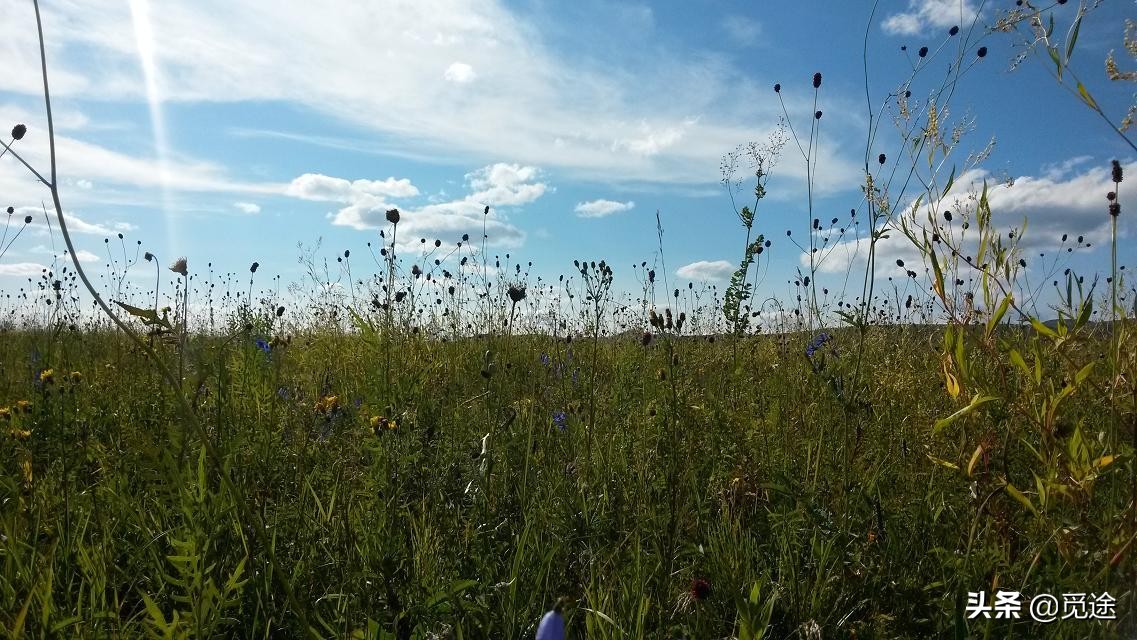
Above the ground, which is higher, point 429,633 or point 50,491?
point 50,491

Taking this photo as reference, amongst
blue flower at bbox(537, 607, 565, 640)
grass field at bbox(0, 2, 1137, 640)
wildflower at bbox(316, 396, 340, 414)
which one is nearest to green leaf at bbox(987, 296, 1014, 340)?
grass field at bbox(0, 2, 1137, 640)

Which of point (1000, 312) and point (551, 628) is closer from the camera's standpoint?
point (551, 628)

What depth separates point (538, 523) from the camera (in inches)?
67.6

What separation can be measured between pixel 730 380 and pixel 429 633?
8.39 feet

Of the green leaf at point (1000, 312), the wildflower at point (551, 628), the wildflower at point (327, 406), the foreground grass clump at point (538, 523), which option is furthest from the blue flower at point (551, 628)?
the wildflower at point (327, 406)

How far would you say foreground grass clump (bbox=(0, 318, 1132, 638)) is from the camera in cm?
135

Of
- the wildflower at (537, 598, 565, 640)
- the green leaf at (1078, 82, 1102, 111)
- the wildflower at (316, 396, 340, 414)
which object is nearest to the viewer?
the wildflower at (537, 598, 565, 640)

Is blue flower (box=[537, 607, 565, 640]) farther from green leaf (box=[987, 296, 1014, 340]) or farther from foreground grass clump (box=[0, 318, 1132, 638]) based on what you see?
green leaf (box=[987, 296, 1014, 340])

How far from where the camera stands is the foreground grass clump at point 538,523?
1.35 m

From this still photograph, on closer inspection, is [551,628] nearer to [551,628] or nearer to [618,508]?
[551,628]

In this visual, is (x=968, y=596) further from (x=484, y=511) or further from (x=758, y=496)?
(x=484, y=511)

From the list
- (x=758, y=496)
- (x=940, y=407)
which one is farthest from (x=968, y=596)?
(x=940, y=407)

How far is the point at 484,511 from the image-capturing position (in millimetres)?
1819

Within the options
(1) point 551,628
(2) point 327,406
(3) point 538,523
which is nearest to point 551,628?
(1) point 551,628
